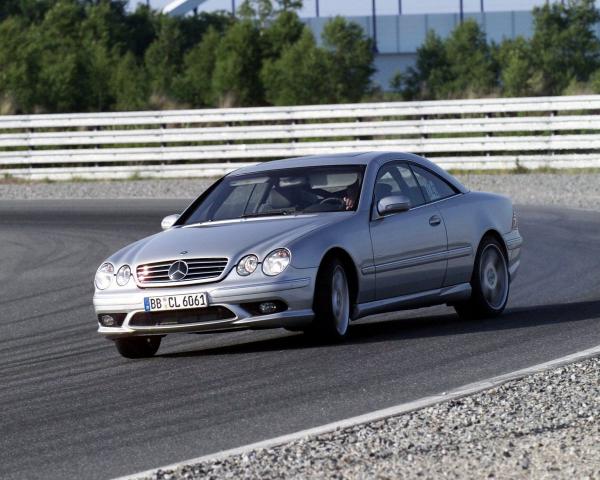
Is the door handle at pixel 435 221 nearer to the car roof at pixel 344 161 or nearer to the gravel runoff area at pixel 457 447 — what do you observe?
the car roof at pixel 344 161

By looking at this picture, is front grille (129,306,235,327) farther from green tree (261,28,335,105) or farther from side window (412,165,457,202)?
green tree (261,28,335,105)

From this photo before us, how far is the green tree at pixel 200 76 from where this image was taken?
151 feet

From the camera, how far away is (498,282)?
471 inches

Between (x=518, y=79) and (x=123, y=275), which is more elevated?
(x=123, y=275)

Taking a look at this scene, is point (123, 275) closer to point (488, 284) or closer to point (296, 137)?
point (488, 284)

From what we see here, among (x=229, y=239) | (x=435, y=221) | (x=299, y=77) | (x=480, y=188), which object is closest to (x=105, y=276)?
(x=229, y=239)

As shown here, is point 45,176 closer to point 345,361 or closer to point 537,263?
point 537,263

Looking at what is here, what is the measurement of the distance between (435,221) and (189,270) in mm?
2288

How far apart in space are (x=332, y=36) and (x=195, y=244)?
3813cm

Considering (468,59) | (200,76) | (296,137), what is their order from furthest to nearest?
(468,59)
(200,76)
(296,137)

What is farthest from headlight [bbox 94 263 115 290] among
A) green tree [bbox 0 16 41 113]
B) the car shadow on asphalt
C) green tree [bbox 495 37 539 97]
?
green tree [bbox 0 16 41 113]

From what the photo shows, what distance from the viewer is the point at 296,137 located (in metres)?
29.7

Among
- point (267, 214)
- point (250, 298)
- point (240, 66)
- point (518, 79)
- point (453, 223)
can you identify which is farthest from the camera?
point (240, 66)

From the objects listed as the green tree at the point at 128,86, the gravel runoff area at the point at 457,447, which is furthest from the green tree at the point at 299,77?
the gravel runoff area at the point at 457,447
